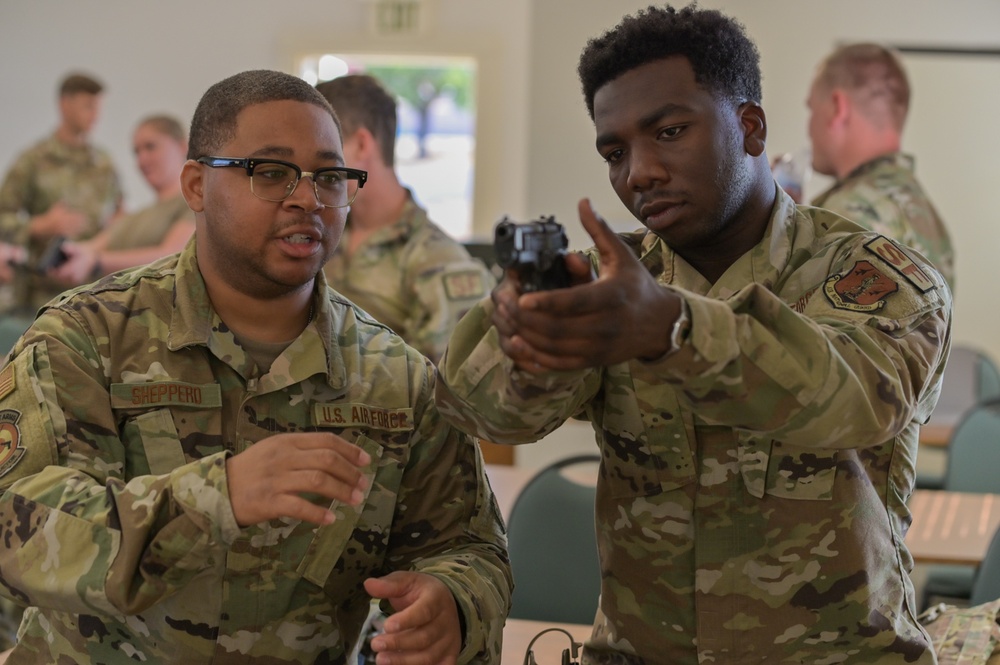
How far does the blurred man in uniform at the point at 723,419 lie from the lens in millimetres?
1420

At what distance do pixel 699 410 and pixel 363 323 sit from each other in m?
0.81

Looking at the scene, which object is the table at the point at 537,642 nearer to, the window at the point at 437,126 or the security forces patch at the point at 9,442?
the security forces patch at the point at 9,442

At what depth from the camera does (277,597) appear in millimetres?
1707

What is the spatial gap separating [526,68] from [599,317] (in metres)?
6.69

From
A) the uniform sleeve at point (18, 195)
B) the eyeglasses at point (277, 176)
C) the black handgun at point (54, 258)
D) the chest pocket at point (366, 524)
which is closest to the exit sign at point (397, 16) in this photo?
the uniform sleeve at point (18, 195)

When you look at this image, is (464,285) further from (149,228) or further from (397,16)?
(397,16)

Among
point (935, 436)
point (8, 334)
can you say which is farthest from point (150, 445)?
point (935, 436)

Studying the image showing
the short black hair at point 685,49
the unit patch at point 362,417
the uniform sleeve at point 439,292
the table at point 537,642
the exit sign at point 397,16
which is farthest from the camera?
the exit sign at point 397,16

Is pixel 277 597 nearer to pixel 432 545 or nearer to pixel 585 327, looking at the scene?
pixel 432 545

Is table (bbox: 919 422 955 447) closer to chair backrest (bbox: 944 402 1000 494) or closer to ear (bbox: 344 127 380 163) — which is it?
chair backrest (bbox: 944 402 1000 494)

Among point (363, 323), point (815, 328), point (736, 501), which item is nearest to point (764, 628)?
point (736, 501)

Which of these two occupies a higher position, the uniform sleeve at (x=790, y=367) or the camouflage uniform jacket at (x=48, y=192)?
the uniform sleeve at (x=790, y=367)

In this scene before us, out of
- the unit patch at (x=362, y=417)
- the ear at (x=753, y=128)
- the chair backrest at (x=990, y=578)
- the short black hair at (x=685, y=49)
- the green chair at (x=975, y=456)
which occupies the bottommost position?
the green chair at (x=975, y=456)

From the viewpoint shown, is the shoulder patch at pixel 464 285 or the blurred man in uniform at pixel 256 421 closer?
the blurred man in uniform at pixel 256 421
